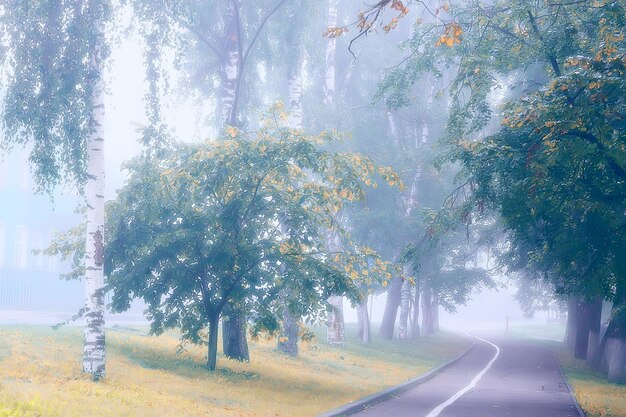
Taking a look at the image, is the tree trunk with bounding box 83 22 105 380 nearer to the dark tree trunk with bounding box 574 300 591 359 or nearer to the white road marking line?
the white road marking line

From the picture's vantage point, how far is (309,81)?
38.3 m

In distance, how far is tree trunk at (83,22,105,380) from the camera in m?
12.9

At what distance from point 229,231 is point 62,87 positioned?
4.46 meters

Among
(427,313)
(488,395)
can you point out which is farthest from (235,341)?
(427,313)

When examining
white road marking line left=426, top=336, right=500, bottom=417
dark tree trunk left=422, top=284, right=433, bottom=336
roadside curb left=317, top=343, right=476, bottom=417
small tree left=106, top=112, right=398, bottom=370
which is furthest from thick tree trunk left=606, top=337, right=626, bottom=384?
dark tree trunk left=422, top=284, right=433, bottom=336

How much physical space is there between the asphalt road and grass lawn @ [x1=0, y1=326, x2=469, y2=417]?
1.12 m

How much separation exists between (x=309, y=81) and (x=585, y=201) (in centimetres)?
2731

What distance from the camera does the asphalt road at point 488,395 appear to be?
14.3m

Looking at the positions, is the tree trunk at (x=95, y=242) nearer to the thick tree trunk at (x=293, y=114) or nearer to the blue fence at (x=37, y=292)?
the thick tree trunk at (x=293, y=114)

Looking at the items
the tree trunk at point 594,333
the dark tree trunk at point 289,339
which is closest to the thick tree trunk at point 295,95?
the dark tree trunk at point 289,339

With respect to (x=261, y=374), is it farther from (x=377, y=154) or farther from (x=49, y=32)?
(x=377, y=154)

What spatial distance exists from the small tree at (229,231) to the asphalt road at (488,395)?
9.17 feet

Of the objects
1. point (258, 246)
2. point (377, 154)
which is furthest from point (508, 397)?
point (377, 154)

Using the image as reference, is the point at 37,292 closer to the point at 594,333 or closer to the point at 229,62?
the point at 229,62
